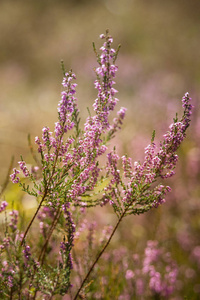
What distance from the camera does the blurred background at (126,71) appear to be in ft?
15.9

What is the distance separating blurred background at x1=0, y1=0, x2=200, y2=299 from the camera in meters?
4.83

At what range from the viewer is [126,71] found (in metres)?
13.6

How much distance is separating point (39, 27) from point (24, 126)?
498 inches

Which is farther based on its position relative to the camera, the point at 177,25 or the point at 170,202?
the point at 177,25

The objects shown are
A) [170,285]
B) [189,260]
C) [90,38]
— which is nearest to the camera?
[170,285]

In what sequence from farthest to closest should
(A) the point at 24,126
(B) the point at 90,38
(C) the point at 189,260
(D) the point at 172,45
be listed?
(B) the point at 90,38 → (D) the point at 172,45 → (A) the point at 24,126 → (C) the point at 189,260

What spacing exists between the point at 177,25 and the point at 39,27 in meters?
8.15

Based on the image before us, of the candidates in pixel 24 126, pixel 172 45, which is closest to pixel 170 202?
pixel 24 126

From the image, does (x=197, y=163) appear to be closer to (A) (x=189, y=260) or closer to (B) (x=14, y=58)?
(A) (x=189, y=260)

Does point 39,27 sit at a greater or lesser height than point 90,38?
greater

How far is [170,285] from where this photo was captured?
9.65 ft

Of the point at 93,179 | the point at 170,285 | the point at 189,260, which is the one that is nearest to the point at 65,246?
the point at 93,179

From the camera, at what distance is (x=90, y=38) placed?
17734 mm

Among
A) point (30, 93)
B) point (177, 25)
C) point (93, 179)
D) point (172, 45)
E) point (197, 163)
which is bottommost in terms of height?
point (93, 179)
